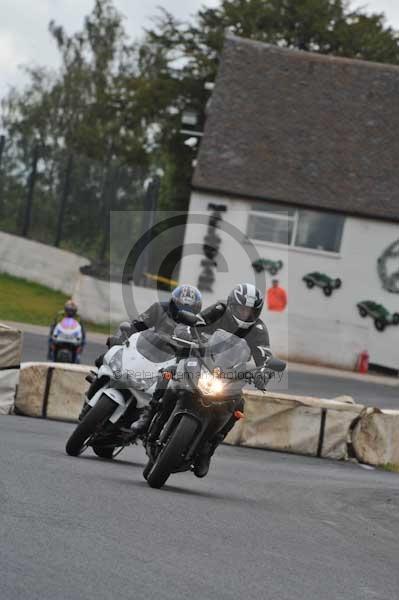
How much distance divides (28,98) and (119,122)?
36.2ft

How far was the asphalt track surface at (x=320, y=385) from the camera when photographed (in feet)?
86.6

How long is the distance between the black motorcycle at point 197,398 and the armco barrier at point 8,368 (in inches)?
246

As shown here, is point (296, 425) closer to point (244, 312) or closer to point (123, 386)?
point (123, 386)

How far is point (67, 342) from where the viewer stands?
22859 mm

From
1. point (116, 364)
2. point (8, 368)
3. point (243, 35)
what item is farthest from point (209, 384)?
point (243, 35)

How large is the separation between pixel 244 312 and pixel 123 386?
1.27m

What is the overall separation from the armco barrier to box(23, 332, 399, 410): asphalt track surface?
779cm

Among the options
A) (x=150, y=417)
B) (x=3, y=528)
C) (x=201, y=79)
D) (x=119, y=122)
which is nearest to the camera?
(x=3, y=528)

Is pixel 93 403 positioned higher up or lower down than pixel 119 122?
lower down

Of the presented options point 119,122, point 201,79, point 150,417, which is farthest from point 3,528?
point 119,122

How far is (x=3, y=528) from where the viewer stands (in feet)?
24.2

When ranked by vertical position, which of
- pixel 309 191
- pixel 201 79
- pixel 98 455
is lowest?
pixel 98 455

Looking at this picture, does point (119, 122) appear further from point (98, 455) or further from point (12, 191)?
point (98, 455)

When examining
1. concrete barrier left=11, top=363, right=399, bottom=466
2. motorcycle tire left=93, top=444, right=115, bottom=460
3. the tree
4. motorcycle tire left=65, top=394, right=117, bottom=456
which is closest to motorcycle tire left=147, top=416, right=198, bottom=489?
motorcycle tire left=65, top=394, right=117, bottom=456
